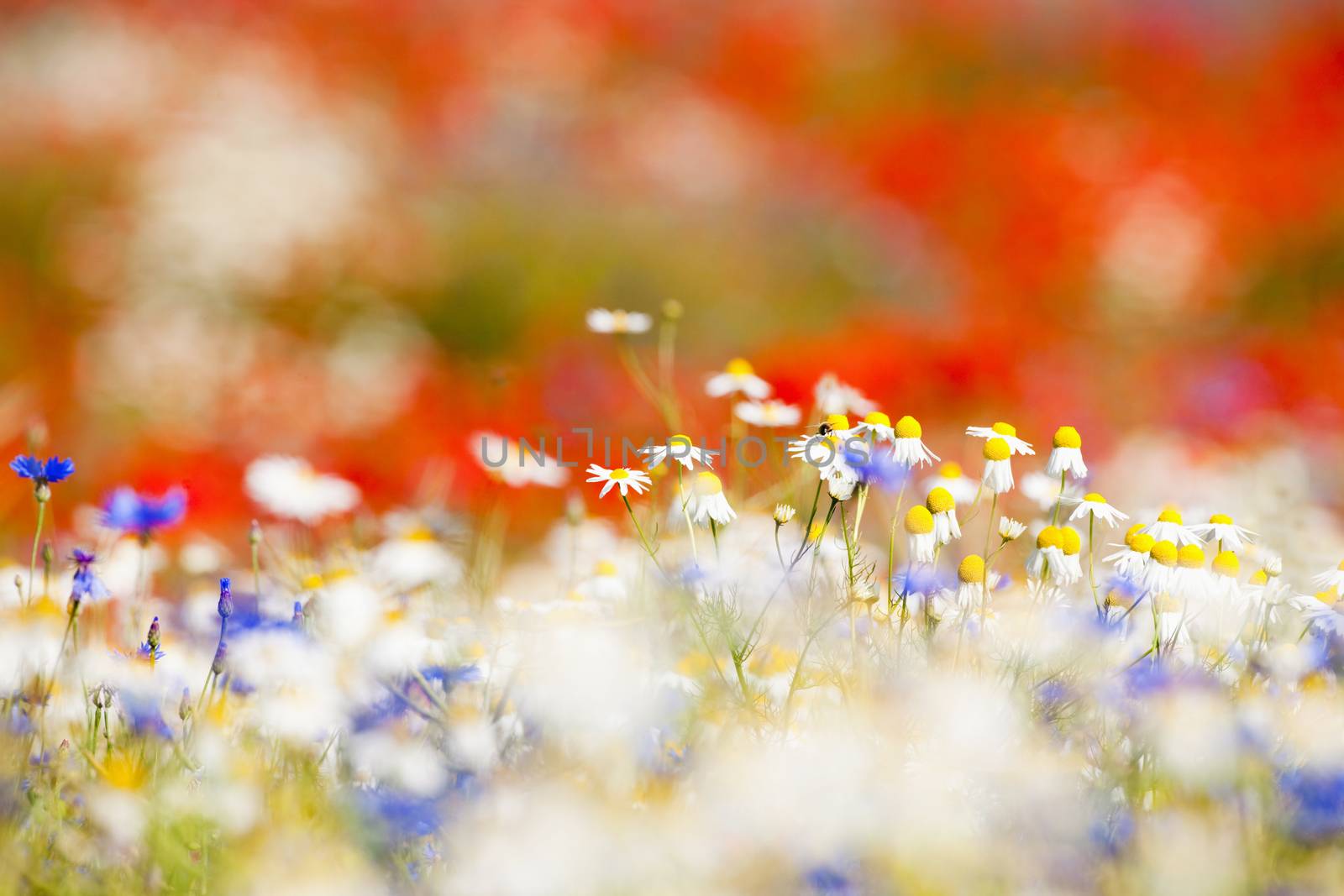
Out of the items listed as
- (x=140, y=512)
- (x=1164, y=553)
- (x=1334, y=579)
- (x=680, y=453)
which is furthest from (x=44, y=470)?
(x=1334, y=579)

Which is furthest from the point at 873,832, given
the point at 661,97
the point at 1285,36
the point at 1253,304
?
the point at 1285,36

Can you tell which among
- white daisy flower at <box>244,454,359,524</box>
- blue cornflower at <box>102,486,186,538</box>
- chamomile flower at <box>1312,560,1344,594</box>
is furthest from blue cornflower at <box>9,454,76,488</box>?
chamomile flower at <box>1312,560,1344,594</box>

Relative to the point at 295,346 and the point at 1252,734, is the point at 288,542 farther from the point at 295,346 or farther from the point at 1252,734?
the point at 295,346

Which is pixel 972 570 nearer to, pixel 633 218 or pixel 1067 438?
pixel 1067 438

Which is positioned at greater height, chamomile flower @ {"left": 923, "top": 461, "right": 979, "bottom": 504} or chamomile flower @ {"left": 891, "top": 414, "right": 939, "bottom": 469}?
chamomile flower @ {"left": 891, "top": 414, "right": 939, "bottom": 469}

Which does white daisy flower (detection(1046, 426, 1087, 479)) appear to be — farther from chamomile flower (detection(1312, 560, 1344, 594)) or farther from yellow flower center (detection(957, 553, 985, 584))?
chamomile flower (detection(1312, 560, 1344, 594))
